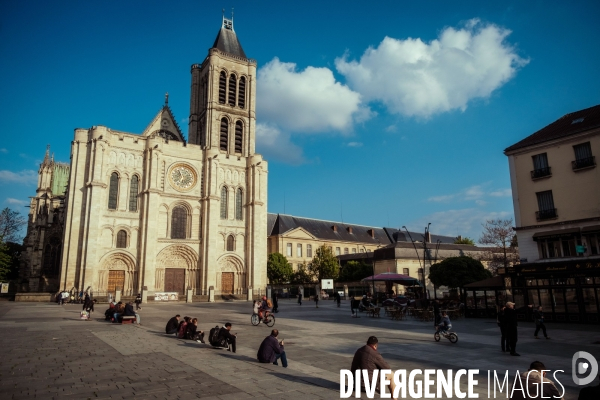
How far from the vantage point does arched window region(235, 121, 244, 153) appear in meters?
54.4

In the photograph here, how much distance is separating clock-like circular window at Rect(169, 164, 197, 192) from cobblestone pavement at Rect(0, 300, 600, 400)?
31090mm

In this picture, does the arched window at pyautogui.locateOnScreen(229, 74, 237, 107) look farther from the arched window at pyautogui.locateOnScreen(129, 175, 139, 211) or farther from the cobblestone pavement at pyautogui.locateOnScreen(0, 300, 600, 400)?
the cobblestone pavement at pyautogui.locateOnScreen(0, 300, 600, 400)

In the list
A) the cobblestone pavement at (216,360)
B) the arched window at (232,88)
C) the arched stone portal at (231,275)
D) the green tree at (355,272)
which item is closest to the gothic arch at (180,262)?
the arched stone portal at (231,275)

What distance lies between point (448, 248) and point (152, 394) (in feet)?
228

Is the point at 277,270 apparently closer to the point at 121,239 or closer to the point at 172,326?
the point at 121,239

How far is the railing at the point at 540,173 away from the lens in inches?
888

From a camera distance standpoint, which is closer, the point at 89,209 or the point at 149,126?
the point at 89,209

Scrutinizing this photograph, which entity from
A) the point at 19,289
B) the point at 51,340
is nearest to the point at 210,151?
the point at 19,289

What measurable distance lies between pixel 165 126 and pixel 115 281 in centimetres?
2370

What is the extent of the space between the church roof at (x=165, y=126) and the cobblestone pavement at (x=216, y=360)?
134 feet

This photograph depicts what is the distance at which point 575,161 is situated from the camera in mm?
21406

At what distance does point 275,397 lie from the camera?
671 cm

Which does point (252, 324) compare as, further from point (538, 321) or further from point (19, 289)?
point (19, 289)

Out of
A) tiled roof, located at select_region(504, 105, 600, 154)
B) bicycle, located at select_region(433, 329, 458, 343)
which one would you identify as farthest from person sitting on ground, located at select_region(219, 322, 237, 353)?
tiled roof, located at select_region(504, 105, 600, 154)
